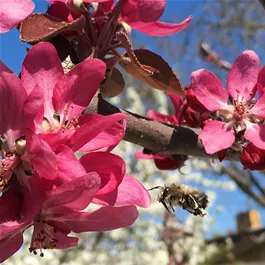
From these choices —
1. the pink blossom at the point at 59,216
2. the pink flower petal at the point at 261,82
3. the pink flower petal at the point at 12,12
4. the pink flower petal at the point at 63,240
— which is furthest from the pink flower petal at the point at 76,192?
the pink flower petal at the point at 261,82

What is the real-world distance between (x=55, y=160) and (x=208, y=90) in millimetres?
414

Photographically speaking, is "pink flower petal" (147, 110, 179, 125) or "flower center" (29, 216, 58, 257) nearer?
"flower center" (29, 216, 58, 257)

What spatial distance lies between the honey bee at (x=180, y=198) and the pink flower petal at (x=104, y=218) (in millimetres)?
282

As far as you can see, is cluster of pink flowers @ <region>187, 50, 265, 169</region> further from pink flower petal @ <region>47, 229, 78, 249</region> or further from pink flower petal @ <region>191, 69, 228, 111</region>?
pink flower petal @ <region>47, 229, 78, 249</region>

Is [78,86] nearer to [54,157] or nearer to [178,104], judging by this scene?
[54,157]

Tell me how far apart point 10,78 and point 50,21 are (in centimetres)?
19

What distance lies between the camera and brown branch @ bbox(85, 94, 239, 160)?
74 cm

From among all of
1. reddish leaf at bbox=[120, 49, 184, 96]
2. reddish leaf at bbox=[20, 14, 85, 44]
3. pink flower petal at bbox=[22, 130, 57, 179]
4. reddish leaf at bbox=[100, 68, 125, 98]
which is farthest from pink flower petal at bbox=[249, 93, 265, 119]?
pink flower petal at bbox=[22, 130, 57, 179]

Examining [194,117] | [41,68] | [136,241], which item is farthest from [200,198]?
[136,241]

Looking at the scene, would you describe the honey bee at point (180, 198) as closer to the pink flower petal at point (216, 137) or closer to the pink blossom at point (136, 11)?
the pink flower petal at point (216, 137)

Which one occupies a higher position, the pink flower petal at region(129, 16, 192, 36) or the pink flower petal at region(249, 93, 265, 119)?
the pink flower petal at region(129, 16, 192, 36)

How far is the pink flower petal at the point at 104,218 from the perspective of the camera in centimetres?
58

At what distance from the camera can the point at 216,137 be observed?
785mm

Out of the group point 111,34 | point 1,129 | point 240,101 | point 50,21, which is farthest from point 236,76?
point 1,129
